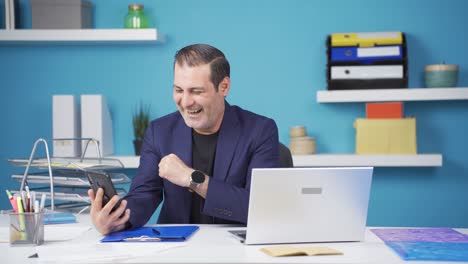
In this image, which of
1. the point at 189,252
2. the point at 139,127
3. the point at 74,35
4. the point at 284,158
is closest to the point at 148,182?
the point at 284,158

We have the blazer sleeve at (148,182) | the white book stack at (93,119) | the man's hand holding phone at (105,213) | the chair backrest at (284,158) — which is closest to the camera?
the man's hand holding phone at (105,213)

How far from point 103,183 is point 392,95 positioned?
211 cm

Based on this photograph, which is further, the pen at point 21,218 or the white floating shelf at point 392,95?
the white floating shelf at point 392,95

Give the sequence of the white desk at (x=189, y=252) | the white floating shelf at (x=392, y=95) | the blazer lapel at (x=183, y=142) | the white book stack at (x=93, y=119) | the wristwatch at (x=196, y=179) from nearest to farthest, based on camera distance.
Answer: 1. the white desk at (x=189, y=252)
2. the wristwatch at (x=196, y=179)
3. the blazer lapel at (x=183, y=142)
4. the white floating shelf at (x=392, y=95)
5. the white book stack at (x=93, y=119)

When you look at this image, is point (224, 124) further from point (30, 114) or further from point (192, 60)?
point (30, 114)

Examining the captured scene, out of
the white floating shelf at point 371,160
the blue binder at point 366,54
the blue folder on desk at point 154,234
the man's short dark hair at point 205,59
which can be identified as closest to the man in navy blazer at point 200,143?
the man's short dark hair at point 205,59

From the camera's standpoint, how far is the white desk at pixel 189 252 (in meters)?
1.80

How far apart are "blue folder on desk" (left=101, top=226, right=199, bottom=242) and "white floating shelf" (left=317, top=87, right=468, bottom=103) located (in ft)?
5.90

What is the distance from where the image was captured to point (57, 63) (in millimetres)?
4172

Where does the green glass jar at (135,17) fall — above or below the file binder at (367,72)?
above

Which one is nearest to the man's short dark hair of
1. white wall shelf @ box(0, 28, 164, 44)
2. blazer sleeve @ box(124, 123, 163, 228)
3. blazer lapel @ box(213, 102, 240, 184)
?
blazer lapel @ box(213, 102, 240, 184)

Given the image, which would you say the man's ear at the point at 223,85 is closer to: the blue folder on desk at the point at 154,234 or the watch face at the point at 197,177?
the watch face at the point at 197,177

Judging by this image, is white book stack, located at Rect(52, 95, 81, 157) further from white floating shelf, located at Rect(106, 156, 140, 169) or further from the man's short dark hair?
the man's short dark hair

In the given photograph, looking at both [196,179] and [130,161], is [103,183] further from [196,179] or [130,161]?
[130,161]
